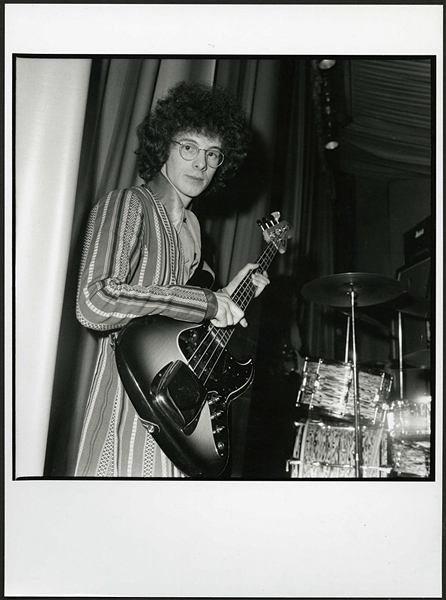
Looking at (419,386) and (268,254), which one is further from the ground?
(268,254)

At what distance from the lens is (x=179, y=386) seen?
2270mm

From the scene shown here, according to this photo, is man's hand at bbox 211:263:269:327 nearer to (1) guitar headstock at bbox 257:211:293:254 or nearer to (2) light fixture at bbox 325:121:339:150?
(1) guitar headstock at bbox 257:211:293:254

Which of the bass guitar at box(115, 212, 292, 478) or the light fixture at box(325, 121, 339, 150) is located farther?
the light fixture at box(325, 121, 339, 150)

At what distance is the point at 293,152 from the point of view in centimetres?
246

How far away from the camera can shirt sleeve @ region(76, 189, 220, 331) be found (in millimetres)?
2318

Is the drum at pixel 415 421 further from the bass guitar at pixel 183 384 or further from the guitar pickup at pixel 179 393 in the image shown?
the guitar pickup at pixel 179 393

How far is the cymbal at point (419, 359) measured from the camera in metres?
2.41

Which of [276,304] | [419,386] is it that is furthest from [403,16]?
[419,386]

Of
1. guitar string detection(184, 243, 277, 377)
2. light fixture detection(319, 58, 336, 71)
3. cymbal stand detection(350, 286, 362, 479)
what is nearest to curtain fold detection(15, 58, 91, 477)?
guitar string detection(184, 243, 277, 377)

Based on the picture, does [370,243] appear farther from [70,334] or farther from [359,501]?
[70,334]

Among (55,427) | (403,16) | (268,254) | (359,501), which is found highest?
(403,16)

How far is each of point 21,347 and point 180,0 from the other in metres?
1.28

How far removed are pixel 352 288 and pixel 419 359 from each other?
1.08ft

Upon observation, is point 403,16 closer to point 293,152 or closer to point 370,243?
point 293,152
